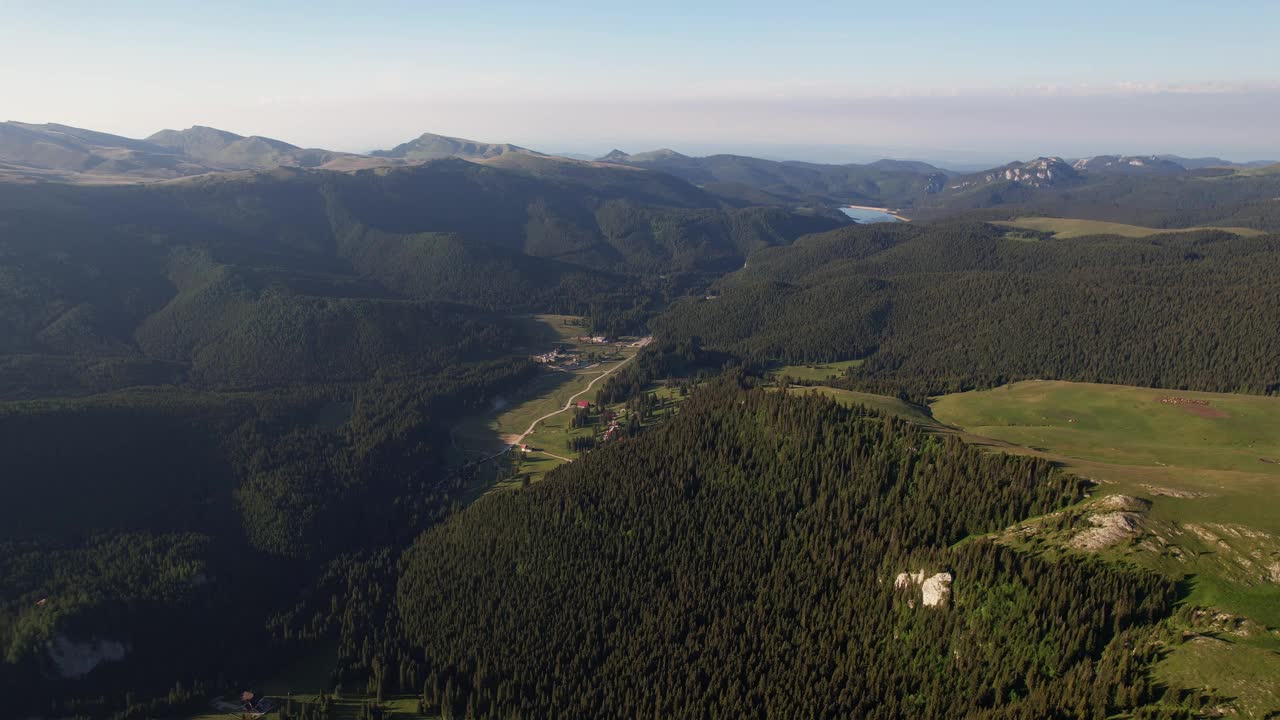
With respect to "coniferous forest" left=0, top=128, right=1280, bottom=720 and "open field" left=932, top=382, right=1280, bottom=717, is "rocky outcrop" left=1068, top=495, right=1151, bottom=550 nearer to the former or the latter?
"open field" left=932, top=382, right=1280, bottom=717

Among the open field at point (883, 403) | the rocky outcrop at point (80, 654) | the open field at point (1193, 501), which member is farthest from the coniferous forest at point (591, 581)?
the open field at point (883, 403)

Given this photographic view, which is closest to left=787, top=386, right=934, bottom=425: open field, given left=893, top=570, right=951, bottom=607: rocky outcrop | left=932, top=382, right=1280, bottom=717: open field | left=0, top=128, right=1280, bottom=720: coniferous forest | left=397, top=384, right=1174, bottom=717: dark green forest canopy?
left=932, top=382, right=1280, bottom=717: open field

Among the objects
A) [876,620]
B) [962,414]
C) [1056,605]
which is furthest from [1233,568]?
[962,414]

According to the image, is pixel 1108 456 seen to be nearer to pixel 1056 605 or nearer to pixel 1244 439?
pixel 1244 439

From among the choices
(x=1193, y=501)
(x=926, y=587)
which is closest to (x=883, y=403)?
(x=1193, y=501)

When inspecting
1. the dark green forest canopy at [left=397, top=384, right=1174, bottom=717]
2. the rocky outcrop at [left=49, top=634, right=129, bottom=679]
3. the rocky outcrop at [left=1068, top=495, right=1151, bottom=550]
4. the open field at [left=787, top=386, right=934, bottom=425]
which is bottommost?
the rocky outcrop at [left=49, top=634, right=129, bottom=679]

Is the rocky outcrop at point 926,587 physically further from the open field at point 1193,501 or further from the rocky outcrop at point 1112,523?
the rocky outcrop at point 1112,523

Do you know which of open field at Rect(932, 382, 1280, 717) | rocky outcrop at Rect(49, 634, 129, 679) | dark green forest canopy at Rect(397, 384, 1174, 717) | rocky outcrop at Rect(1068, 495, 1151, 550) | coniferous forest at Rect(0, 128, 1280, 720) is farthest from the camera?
rocky outcrop at Rect(49, 634, 129, 679)
